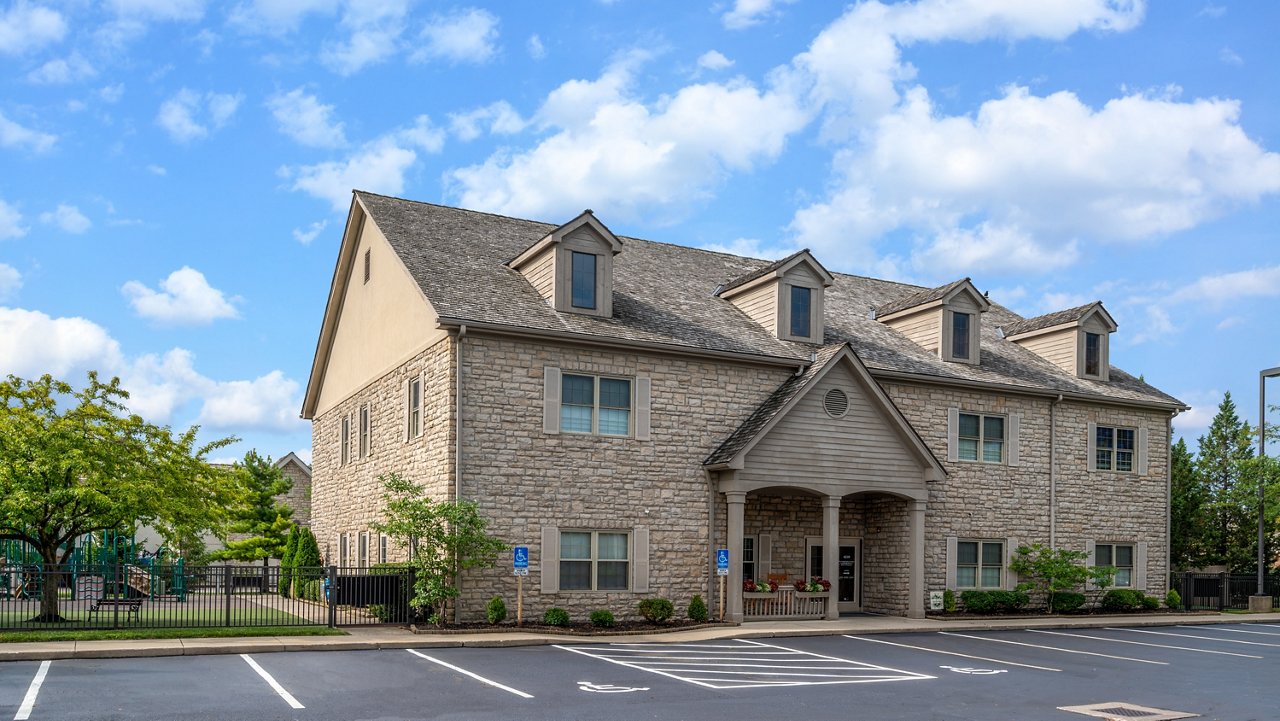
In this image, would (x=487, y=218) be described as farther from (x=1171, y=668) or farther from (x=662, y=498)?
(x=1171, y=668)

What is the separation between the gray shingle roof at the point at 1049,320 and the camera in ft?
106

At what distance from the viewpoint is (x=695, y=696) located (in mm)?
14562

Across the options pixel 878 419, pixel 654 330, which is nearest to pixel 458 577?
pixel 654 330

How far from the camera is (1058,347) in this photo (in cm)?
3266

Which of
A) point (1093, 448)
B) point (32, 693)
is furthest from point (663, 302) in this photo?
point (32, 693)

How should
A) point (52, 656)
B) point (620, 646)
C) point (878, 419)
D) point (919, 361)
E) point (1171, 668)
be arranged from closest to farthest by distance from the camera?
point (52, 656)
point (1171, 668)
point (620, 646)
point (878, 419)
point (919, 361)

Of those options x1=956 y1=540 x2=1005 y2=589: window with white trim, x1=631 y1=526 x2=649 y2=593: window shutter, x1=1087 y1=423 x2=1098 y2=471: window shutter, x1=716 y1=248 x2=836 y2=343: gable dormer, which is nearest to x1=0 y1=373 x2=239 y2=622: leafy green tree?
x1=631 y1=526 x2=649 y2=593: window shutter

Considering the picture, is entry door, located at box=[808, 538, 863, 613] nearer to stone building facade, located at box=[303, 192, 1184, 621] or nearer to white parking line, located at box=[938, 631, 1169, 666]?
stone building facade, located at box=[303, 192, 1184, 621]

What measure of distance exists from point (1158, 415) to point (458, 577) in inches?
834

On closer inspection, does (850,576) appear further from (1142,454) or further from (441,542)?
(441,542)

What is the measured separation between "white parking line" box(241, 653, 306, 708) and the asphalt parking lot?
0.6 inches

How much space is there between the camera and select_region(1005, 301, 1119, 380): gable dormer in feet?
105

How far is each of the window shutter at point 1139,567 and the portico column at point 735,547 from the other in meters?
13.4

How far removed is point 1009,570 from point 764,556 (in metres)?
7.04
